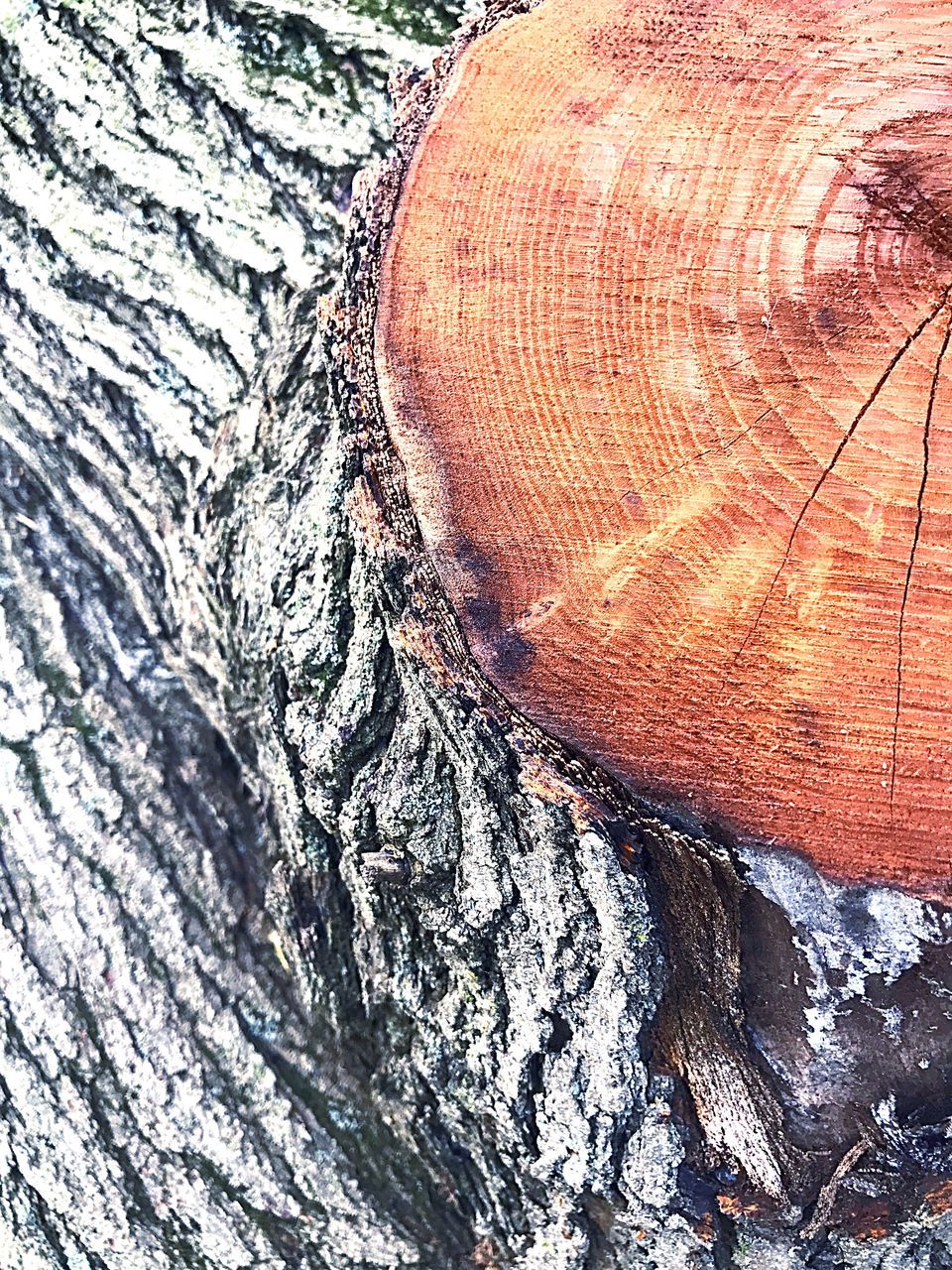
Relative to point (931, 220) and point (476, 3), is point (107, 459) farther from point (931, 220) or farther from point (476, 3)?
point (931, 220)

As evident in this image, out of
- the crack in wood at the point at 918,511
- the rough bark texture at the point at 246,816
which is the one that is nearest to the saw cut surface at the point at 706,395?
the crack in wood at the point at 918,511

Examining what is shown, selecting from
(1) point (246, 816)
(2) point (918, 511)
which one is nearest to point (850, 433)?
(2) point (918, 511)

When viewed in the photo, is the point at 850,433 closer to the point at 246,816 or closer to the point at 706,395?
the point at 706,395

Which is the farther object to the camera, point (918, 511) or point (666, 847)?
point (666, 847)

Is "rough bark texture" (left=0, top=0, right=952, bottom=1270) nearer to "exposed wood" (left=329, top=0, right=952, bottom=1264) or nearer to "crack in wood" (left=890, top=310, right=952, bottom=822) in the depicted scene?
"exposed wood" (left=329, top=0, right=952, bottom=1264)

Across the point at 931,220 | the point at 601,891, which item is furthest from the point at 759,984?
the point at 931,220

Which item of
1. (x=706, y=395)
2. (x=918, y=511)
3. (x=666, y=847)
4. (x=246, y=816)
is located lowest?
(x=246, y=816)
